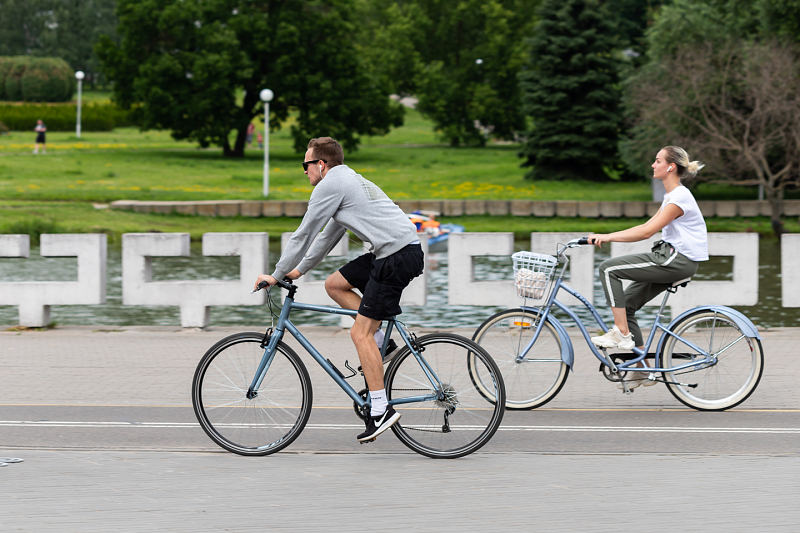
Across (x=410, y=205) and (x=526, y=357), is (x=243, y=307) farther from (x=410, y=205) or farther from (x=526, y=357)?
(x=410, y=205)

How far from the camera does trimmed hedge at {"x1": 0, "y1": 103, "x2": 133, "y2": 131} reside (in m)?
68.9

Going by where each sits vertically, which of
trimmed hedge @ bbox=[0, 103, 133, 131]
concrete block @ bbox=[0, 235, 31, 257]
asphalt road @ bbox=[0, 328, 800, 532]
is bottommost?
asphalt road @ bbox=[0, 328, 800, 532]

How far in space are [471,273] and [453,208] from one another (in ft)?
80.0

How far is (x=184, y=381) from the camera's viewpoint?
9156mm

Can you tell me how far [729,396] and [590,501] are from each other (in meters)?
2.87

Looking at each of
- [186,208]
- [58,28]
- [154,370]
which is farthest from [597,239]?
[58,28]

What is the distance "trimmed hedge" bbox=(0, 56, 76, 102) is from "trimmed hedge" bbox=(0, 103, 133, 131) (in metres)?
10.0

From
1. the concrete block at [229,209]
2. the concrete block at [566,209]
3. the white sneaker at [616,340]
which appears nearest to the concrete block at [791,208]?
the concrete block at [566,209]

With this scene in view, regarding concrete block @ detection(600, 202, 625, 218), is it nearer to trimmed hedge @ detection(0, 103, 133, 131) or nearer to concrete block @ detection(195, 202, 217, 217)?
concrete block @ detection(195, 202, 217, 217)

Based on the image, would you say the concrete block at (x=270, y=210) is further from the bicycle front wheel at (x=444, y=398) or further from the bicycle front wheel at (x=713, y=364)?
the bicycle front wheel at (x=444, y=398)

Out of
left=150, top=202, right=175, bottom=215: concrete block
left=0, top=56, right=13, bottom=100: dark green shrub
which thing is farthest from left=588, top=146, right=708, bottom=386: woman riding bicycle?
left=0, top=56, right=13, bottom=100: dark green shrub

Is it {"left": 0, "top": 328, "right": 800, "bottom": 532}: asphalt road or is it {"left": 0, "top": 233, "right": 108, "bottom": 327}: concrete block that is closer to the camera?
{"left": 0, "top": 328, "right": 800, "bottom": 532}: asphalt road

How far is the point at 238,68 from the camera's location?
173 ft

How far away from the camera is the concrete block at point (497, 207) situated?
36500 mm
